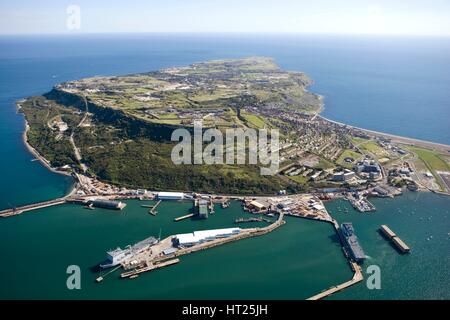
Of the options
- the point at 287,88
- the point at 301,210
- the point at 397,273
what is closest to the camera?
the point at 397,273

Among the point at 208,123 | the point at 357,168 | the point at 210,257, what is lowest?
the point at 210,257

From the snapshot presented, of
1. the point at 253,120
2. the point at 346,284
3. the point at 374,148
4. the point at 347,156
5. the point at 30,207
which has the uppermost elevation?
the point at 253,120

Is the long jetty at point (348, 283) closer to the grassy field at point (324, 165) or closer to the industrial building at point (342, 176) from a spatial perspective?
the industrial building at point (342, 176)

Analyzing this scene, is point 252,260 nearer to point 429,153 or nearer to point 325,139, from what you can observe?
point 325,139

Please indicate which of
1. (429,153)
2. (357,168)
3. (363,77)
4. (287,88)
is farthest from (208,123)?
(363,77)

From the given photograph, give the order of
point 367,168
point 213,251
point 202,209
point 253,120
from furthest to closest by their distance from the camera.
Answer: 1. point 253,120
2. point 367,168
3. point 202,209
4. point 213,251

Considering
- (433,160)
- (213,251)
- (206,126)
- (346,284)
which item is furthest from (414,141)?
(213,251)

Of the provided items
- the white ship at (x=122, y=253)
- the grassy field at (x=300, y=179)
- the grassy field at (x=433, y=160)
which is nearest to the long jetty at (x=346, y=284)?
the white ship at (x=122, y=253)

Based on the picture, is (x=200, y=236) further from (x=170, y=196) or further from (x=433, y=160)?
(x=433, y=160)
